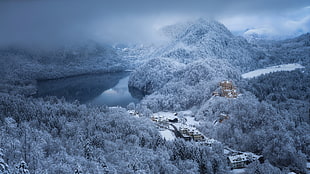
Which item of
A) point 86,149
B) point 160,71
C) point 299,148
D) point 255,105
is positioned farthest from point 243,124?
point 160,71

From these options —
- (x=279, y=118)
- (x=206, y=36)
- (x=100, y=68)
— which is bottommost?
(x=100, y=68)

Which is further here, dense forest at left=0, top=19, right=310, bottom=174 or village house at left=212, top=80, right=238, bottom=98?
village house at left=212, top=80, right=238, bottom=98

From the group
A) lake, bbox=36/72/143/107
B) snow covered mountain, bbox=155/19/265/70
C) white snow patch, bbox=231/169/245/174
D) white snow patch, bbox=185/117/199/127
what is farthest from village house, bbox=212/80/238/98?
snow covered mountain, bbox=155/19/265/70

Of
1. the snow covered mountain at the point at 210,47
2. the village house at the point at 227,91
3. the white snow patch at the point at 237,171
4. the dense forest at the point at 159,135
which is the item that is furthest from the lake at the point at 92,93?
the white snow patch at the point at 237,171

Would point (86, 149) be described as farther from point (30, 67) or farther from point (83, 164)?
point (30, 67)

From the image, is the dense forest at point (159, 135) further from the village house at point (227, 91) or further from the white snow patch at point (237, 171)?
the white snow patch at point (237, 171)

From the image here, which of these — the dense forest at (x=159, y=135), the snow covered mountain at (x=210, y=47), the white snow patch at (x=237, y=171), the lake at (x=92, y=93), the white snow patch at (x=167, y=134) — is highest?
the snow covered mountain at (x=210, y=47)

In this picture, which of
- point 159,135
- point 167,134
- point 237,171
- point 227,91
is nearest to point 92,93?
point 227,91

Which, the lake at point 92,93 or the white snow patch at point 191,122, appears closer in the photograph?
the white snow patch at point 191,122

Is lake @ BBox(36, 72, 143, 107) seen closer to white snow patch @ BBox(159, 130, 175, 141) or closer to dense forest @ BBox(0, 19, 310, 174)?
dense forest @ BBox(0, 19, 310, 174)

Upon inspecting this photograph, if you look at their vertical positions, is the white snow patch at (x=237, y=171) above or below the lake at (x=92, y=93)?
above

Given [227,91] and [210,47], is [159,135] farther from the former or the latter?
[210,47]
